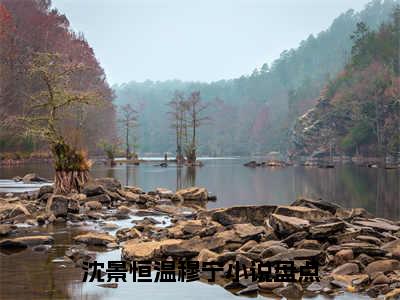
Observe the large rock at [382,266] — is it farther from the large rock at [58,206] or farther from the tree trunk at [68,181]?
the tree trunk at [68,181]

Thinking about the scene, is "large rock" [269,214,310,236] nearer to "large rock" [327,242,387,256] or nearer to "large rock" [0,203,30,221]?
"large rock" [327,242,387,256]

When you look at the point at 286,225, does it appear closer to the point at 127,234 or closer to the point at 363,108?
the point at 127,234

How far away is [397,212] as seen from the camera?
77.8ft

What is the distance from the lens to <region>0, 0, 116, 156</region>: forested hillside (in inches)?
2862

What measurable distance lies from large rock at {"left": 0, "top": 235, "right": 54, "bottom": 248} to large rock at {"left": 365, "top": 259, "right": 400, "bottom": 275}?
8211mm

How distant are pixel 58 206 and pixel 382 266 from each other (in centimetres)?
1273

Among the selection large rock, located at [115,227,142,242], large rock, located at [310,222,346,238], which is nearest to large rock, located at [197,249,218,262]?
large rock, located at [310,222,346,238]

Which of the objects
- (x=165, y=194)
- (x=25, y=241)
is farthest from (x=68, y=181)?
(x=25, y=241)

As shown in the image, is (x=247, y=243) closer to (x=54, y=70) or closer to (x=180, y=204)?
(x=180, y=204)

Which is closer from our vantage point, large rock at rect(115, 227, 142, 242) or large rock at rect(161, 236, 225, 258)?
large rock at rect(161, 236, 225, 258)

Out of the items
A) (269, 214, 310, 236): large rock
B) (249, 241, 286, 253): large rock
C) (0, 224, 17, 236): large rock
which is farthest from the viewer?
(0, 224, 17, 236): large rock

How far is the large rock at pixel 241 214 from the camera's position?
18391 mm

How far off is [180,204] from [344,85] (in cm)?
8880

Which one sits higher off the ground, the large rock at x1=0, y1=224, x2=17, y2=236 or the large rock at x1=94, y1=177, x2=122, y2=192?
the large rock at x1=94, y1=177, x2=122, y2=192
